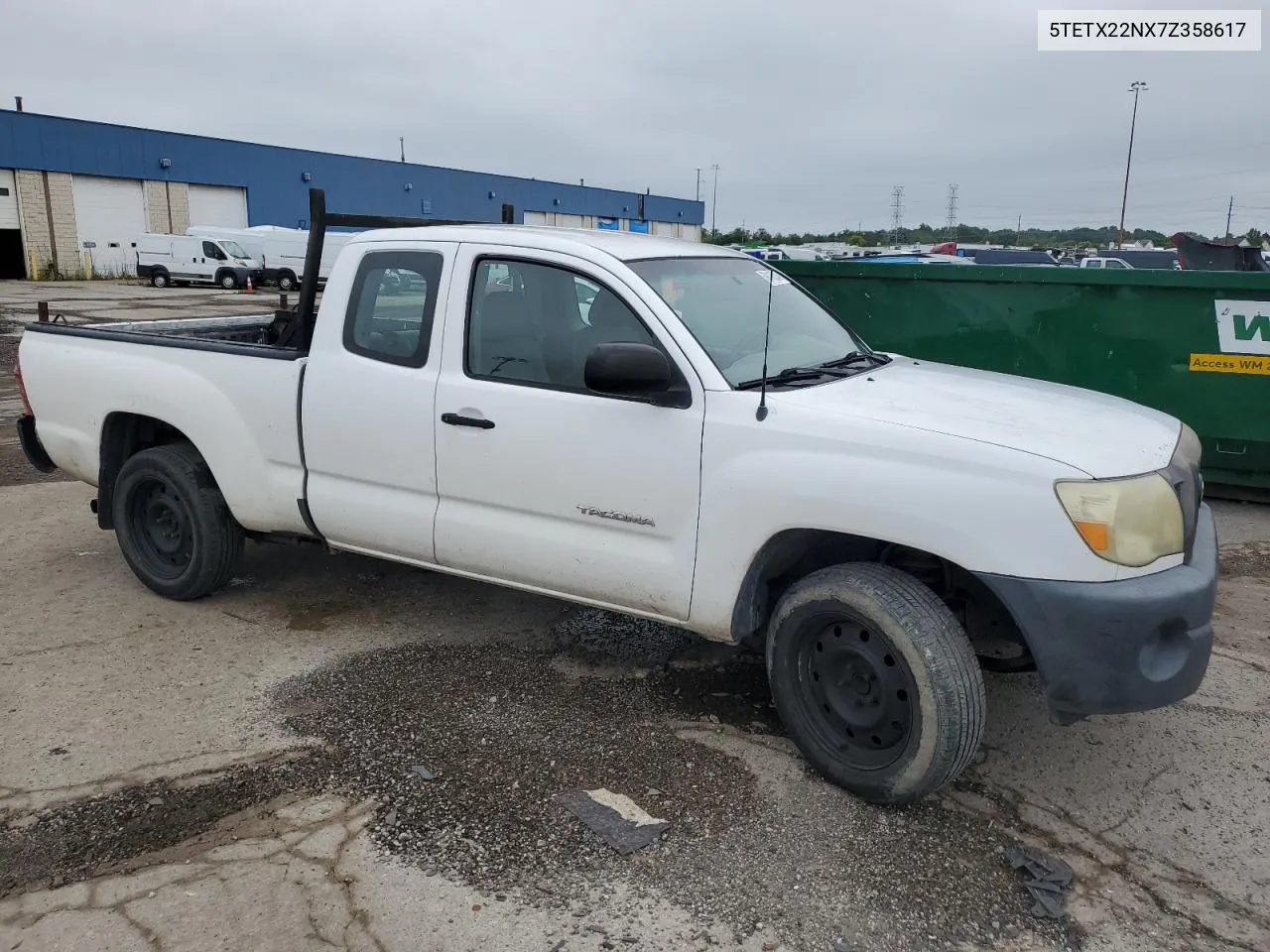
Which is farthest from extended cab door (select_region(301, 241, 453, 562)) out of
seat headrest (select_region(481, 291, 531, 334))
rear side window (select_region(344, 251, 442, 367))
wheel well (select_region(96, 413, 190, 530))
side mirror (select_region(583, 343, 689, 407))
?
wheel well (select_region(96, 413, 190, 530))

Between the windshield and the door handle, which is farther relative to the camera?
the door handle

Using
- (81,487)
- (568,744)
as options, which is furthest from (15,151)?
(568,744)

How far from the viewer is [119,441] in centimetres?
545

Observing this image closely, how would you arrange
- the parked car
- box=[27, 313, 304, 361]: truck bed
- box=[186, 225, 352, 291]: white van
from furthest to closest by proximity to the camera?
1. box=[186, 225, 352, 291]: white van
2. the parked car
3. box=[27, 313, 304, 361]: truck bed

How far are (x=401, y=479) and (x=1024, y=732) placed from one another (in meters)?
2.76

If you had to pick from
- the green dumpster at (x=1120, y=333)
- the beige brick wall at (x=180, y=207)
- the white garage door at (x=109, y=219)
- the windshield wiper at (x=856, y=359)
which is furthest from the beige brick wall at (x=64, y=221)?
the windshield wiper at (x=856, y=359)

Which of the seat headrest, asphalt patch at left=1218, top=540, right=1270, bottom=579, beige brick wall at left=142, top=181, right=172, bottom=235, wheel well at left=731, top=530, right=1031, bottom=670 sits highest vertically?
beige brick wall at left=142, top=181, right=172, bottom=235

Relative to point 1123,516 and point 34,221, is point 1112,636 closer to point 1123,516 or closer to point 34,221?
point 1123,516

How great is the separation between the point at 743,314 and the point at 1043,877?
2322 mm

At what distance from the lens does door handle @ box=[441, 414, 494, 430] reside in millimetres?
4070

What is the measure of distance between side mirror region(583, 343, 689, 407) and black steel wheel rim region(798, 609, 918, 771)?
3.24 feet

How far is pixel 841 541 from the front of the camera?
3.68 m

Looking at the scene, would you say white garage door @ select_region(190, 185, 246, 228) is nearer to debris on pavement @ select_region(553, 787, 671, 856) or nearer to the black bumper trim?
the black bumper trim

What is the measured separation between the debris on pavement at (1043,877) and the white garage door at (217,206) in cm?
4829
